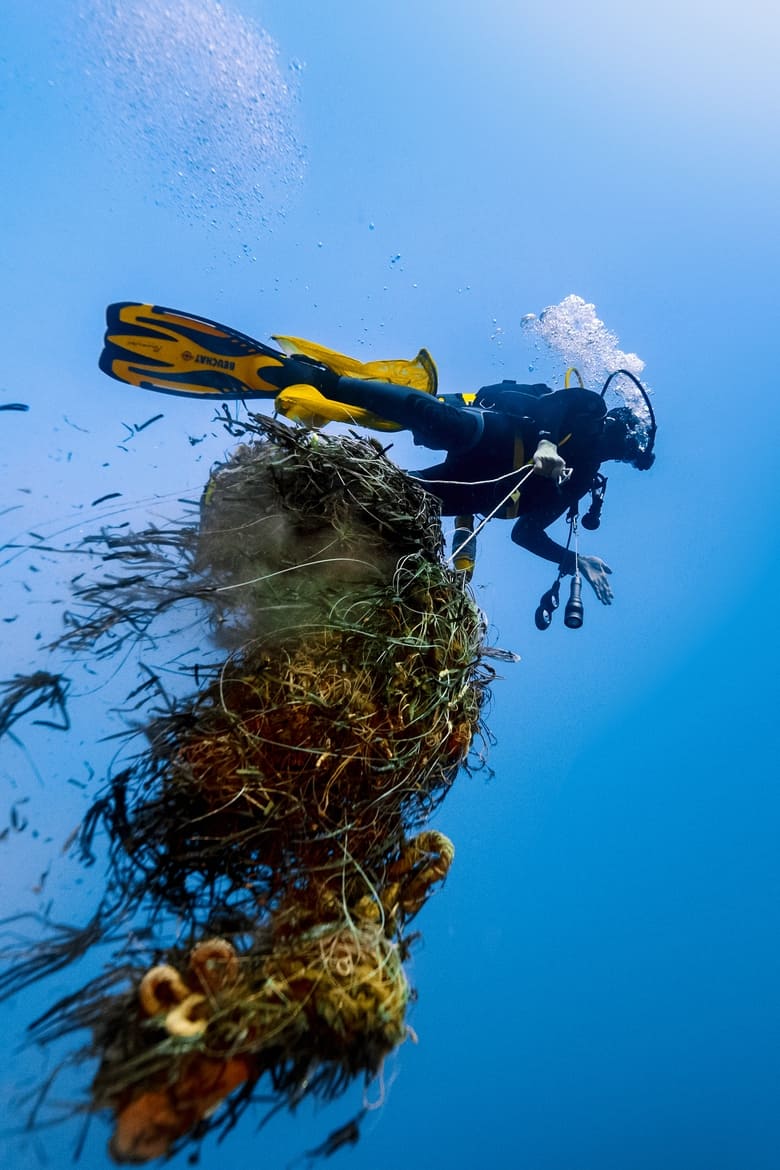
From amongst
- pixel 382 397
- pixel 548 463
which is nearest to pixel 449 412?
pixel 382 397

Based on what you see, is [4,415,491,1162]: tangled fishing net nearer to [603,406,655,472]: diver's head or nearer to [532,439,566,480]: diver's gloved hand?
[532,439,566,480]: diver's gloved hand

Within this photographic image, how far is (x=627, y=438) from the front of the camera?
4363 mm

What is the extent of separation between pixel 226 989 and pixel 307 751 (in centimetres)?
58

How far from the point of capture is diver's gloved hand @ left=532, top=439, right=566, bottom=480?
353 centimetres

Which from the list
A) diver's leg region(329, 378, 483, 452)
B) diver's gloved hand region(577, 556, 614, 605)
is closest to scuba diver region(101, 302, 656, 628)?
diver's leg region(329, 378, 483, 452)

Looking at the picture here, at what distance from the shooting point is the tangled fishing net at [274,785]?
1486mm

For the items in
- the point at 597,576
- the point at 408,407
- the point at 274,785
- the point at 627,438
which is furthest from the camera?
the point at 597,576

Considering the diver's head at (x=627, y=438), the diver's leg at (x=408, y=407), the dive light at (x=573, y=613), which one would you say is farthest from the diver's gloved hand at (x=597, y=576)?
the diver's leg at (x=408, y=407)

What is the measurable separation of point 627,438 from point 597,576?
1.09 meters

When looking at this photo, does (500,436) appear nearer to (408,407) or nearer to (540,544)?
(408,407)

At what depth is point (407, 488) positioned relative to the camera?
7.80 feet

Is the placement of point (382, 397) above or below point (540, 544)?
Answer: above

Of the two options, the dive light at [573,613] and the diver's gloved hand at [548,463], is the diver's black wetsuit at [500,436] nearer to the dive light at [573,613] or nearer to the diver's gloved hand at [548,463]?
the diver's gloved hand at [548,463]

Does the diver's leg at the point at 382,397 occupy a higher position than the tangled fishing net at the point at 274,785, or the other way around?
the diver's leg at the point at 382,397
